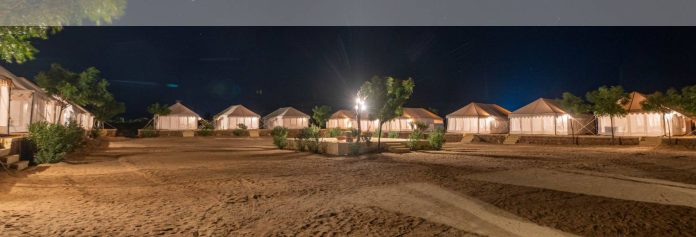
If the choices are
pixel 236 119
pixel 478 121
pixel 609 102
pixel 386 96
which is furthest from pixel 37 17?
pixel 236 119

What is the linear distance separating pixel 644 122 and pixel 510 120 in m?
10.2

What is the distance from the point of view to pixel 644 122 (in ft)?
86.0

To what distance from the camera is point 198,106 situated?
8144cm

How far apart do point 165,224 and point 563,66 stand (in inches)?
2401

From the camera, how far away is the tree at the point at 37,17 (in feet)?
16.8

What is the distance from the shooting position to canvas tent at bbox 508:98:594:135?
3100 centimetres

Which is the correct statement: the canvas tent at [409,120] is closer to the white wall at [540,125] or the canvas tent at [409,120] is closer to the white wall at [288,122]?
the white wall at [540,125]

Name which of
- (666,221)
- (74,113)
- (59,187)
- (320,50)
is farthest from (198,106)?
(666,221)

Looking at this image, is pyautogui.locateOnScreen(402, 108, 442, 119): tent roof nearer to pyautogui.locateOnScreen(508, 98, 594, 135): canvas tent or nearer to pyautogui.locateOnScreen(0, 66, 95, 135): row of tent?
pyautogui.locateOnScreen(508, 98, 594, 135): canvas tent

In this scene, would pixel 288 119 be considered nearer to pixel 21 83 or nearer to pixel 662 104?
pixel 21 83

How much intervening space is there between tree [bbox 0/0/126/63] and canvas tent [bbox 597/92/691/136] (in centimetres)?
3032

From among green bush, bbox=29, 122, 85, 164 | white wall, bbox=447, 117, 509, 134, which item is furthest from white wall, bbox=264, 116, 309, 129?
green bush, bbox=29, 122, 85, 164

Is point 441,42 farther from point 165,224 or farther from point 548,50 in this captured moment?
point 165,224

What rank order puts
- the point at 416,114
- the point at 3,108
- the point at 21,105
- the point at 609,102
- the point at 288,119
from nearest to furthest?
the point at 3,108
the point at 21,105
the point at 609,102
the point at 416,114
the point at 288,119
